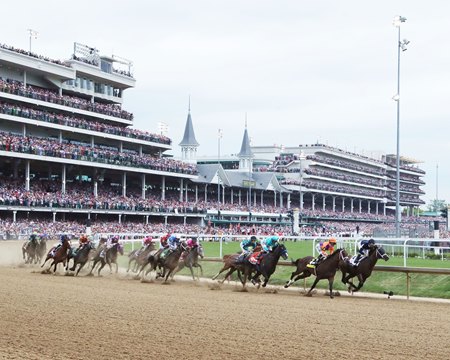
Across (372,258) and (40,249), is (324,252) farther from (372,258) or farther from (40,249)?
(40,249)

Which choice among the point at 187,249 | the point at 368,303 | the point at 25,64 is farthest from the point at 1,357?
the point at 25,64

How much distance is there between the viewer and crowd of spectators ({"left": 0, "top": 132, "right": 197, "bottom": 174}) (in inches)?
1679

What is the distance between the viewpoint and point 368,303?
1392cm

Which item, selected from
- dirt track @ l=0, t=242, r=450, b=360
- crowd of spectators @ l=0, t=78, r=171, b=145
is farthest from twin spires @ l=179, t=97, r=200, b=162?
dirt track @ l=0, t=242, r=450, b=360

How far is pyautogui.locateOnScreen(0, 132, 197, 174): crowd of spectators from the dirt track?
28.1m

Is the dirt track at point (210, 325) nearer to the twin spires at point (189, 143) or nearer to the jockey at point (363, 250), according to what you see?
the jockey at point (363, 250)

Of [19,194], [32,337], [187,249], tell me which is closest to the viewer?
[32,337]

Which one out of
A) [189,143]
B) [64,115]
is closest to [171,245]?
[64,115]

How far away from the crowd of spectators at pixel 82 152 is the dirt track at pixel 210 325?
28060 mm

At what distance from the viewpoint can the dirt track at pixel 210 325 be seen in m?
8.20

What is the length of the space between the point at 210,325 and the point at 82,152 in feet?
126

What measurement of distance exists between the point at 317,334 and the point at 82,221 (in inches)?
1536

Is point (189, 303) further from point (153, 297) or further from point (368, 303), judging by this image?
point (368, 303)

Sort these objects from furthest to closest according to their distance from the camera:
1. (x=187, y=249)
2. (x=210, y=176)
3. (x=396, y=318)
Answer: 1. (x=210, y=176)
2. (x=187, y=249)
3. (x=396, y=318)
